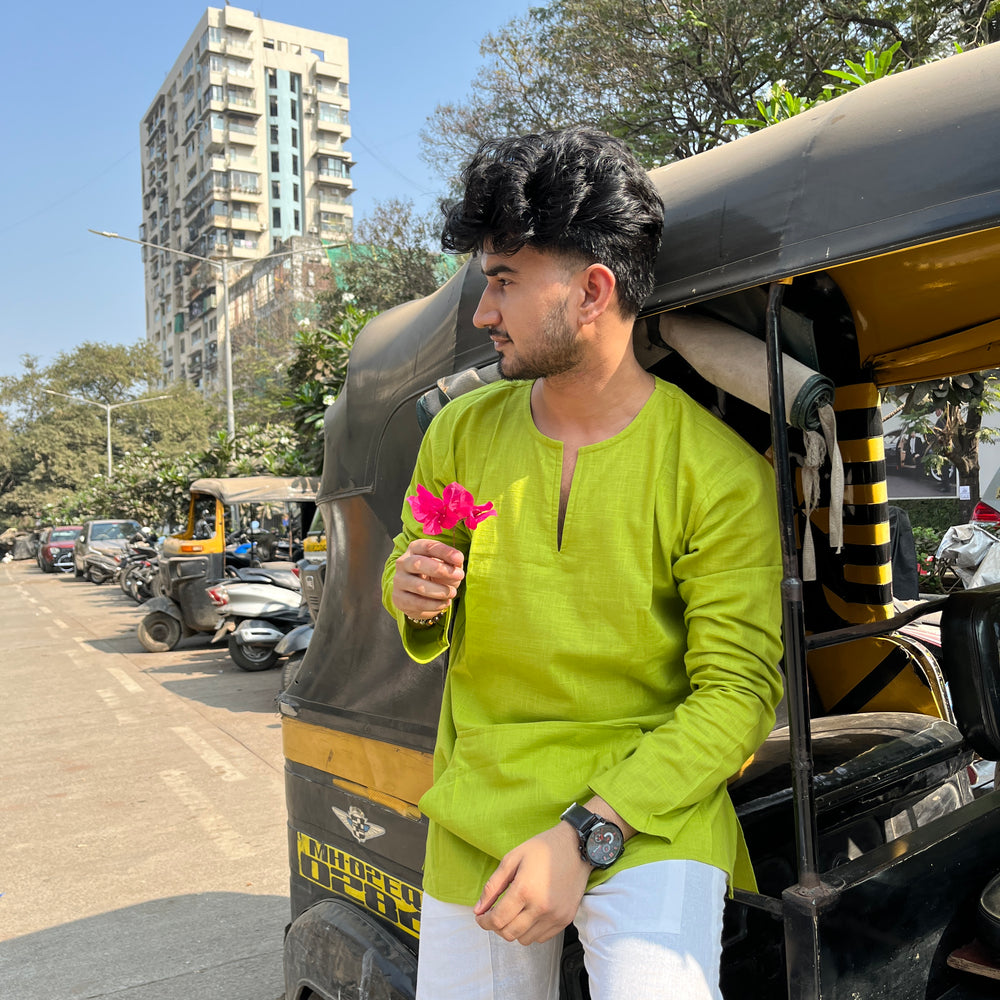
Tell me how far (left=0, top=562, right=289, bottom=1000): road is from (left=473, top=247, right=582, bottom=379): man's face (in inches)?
122

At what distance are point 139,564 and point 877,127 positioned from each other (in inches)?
775

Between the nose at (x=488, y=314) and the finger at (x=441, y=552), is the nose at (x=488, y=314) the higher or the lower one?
the higher one

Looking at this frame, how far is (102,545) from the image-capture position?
26.4 metres

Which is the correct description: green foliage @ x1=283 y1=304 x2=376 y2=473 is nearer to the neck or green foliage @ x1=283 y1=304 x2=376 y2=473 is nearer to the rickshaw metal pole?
the neck

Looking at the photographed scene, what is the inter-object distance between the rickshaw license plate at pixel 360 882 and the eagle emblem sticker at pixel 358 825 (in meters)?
0.06

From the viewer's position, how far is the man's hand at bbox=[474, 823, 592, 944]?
4.35ft

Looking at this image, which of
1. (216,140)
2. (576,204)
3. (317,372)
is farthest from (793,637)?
(216,140)

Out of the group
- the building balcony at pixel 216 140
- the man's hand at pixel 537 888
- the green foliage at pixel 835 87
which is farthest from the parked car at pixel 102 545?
the building balcony at pixel 216 140

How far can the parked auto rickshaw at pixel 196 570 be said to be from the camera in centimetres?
1232

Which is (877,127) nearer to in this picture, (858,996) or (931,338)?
(931,338)

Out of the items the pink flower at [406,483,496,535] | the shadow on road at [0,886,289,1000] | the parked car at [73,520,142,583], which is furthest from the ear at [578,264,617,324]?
the parked car at [73,520,142,583]

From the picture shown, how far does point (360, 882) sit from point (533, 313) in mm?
1453

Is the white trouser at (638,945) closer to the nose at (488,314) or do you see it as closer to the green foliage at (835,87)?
the nose at (488,314)

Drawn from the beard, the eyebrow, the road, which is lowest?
the road
